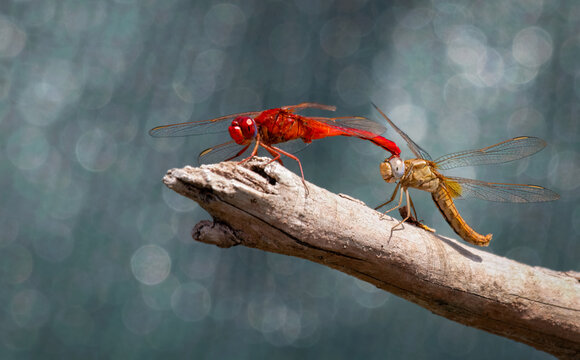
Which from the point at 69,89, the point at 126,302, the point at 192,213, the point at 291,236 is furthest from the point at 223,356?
the point at 291,236

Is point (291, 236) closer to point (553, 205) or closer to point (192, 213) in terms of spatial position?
point (192, 213)

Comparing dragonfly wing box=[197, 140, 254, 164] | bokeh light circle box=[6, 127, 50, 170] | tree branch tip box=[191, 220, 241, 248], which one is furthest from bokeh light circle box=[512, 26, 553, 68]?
bokeh light circle box=[6, 127, 50, 170]

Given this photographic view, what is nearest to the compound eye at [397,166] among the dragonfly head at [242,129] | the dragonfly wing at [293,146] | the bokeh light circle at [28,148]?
the dragonfly wing at [293,146]

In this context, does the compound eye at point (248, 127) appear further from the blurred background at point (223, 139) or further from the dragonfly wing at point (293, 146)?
the blurred background at point (223, 139)

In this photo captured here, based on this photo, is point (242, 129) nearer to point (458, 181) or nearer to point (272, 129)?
point (272, 129)

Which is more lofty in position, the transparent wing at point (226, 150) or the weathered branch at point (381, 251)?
the transparent wing at point (226, 150)

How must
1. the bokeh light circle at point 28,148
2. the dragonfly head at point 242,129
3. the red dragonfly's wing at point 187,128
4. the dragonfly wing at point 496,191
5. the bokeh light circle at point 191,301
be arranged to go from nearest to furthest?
the dragonfly head at point 242,129
the red dragonfly's wing at point 187,128
the dragonfly wing at point 496,191
the bokeh light circle at point 28,148
the bokeh light circle at point 191,301
